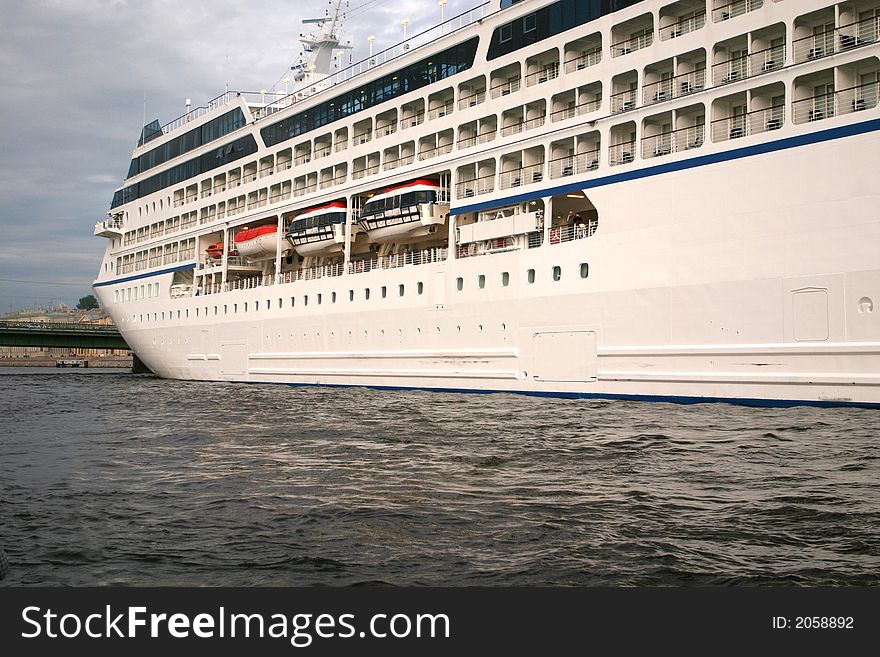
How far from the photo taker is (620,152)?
789 inches

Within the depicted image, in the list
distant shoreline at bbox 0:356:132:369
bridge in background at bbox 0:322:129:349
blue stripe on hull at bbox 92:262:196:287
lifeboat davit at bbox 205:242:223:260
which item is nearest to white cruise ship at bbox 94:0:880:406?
lifeboat davit at bbox 205:242:223:260

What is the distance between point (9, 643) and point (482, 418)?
1275cm

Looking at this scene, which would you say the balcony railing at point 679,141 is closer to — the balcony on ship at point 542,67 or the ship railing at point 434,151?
the balcony on ship at point 542,67

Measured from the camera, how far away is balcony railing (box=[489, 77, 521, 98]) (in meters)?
23.8

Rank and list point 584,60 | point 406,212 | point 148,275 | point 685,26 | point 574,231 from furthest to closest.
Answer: point 148,275, point 406,212, point 584,60, point 574,231, point 685,26

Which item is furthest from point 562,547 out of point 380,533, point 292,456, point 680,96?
point 680,96

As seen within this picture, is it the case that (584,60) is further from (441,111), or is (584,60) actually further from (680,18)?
(441,111)

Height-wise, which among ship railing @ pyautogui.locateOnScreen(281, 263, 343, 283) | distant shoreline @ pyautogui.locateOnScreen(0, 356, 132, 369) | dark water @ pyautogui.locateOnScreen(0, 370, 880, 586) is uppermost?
ship railing @ pyautogui.locateOnScreen(281, 263, 343, 283)

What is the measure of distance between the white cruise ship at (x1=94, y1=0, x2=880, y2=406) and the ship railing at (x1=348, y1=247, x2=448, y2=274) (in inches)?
4.9

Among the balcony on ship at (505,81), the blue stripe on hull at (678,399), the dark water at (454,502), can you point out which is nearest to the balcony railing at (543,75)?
the balcony on ship at (505,81)

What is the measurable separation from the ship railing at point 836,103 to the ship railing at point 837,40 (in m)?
0.83

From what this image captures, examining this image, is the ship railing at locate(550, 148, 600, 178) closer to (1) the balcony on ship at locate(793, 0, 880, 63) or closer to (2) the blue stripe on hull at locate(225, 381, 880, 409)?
(1) the balcony on ship at locate(793, 0, 880, 63)

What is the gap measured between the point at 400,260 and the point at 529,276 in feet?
23.8

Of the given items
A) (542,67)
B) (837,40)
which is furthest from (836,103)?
(542,67)
